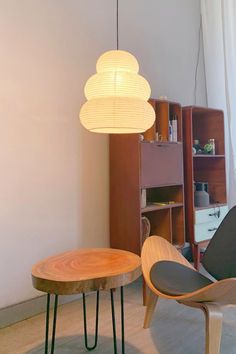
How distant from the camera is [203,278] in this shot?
1.99 m

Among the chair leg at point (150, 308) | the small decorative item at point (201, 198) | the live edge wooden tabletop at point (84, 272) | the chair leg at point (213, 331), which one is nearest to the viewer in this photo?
the live edge wooden tabletop at point (84, 272)

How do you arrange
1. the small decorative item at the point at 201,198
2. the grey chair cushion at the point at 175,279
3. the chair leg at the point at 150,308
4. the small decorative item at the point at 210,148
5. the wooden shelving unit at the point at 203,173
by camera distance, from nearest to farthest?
the grey chair cushion at the point at 175,279
the chair leg at the point at 150,308
the wooden shelving unit at the point at 203,173
the small decorative item at the point at 201,198
the small decorative item at the point at 210,148

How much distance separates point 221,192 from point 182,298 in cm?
196

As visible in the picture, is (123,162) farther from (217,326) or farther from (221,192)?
(217,326)

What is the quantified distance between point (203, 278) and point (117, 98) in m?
1.15

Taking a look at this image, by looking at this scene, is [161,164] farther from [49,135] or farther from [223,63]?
[223,63]

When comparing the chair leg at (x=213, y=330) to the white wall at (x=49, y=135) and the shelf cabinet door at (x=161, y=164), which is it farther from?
the white wall at (x=49, y=135)

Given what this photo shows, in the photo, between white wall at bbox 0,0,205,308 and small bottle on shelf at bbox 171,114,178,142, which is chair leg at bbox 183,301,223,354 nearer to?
white wall at bbox 0,0,205,308

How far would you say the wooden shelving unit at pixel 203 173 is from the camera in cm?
305

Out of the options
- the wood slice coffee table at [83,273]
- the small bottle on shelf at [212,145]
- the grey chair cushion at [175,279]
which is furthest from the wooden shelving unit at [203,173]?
the wood slice coffee table at [83,273]

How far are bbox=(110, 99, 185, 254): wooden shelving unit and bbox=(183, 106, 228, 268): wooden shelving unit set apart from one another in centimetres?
14

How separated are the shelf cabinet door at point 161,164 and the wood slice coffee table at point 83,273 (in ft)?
2.97

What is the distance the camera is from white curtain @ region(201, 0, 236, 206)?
3.57 meters

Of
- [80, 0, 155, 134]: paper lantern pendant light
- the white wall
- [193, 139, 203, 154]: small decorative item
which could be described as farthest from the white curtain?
[80, 0, 155, 134]: paper lantern pendant light
